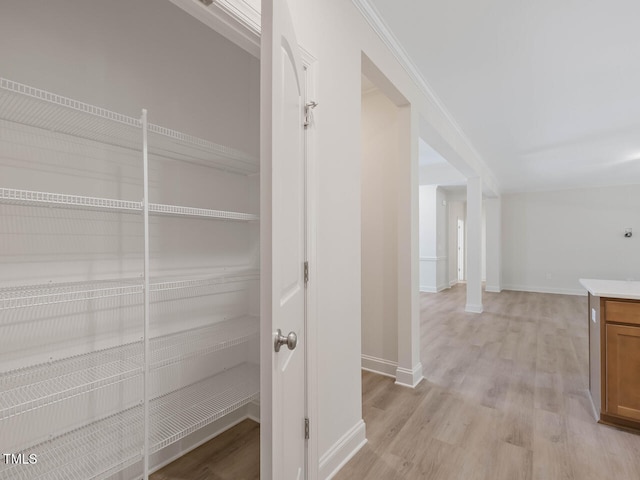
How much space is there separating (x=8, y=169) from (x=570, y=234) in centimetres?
1009

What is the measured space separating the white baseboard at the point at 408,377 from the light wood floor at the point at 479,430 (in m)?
0.07

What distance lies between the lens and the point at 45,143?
1488mm

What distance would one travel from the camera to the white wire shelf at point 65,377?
1.19 meters

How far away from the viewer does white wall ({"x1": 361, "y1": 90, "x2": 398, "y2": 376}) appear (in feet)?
9.93

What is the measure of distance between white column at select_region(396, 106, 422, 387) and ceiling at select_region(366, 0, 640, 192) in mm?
580

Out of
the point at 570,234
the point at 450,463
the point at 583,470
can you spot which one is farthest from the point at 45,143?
the point at 570,234

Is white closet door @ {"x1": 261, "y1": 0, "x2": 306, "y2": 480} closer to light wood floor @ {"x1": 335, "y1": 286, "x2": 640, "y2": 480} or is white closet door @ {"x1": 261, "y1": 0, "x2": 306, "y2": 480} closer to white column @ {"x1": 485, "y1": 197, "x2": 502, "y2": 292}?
light wood floor @ {"x1": 335, "y1": 286, "x2": 640, "y2": 480}

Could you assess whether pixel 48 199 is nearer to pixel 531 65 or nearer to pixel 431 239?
pixel 531 65

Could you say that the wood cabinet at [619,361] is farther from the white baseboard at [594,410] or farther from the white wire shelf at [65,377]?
the white wire shelf at [65,377]

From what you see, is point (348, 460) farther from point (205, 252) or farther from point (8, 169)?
point (8, 169)

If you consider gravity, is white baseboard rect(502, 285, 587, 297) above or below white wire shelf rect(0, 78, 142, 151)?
below

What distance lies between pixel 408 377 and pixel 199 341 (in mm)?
1805

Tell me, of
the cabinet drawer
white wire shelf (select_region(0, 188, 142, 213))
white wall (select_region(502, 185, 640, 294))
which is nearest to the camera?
white wire shelf (select_region(0, 188, 142, 213))

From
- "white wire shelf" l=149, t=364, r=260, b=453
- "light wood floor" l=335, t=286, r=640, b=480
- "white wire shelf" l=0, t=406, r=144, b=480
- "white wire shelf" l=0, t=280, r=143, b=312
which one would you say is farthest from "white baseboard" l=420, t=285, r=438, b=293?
"white wire shelf" l=0, t=280, r=143, b=312
